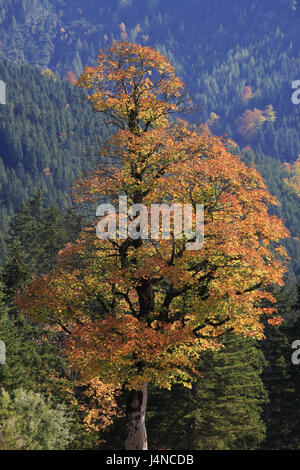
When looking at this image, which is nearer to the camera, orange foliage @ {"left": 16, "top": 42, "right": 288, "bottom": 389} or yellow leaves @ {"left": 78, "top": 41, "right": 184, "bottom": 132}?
orange foliage @ {"left": 16, "top": 42, "right": 288, "bottom": 389}

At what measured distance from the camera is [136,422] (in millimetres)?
20875

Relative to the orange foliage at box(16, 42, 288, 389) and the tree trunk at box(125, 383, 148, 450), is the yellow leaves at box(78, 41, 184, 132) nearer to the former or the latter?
the orange foliage at box(16, 42, 288, 389)

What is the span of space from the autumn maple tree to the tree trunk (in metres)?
0.04

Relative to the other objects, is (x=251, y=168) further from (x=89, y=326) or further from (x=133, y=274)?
(x=89, y=326)

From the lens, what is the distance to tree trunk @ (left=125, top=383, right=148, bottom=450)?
2062 cm

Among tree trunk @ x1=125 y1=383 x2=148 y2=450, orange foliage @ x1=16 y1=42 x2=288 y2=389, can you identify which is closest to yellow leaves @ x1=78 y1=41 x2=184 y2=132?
orange foliage @ x1=16 y1=42 x2=288 y2=389

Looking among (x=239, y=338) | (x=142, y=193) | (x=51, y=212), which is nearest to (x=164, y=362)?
(x=142, y=193)

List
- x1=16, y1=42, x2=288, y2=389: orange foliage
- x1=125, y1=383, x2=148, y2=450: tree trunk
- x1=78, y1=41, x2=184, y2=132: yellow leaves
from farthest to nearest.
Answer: x1=78, y1=41, x2=184, y2=132: yellow leaves
x1=125, y1=383, x2=148, y2=450: tree trunk
x1=16, y1=42, x2=288, y2=389: orange foliage

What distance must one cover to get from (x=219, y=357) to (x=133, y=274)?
62.7 ft

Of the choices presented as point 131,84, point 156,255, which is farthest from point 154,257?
point 131,84

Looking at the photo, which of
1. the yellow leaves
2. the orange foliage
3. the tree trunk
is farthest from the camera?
the yellow leaves

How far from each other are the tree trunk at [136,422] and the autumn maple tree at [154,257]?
38 mm

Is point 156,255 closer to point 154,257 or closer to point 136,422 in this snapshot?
point 154,257

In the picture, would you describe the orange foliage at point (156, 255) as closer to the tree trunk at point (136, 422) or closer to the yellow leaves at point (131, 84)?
the yellow leaves at point (131, 84)
